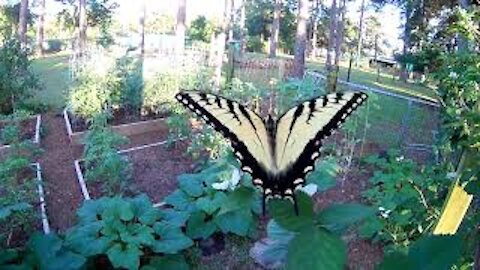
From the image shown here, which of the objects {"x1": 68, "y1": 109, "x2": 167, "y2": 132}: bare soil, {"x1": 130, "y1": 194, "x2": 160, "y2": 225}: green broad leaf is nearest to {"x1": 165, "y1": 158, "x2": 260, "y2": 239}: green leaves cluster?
{"x1": 130, "y1": 194, "x2": 160, "y2": 225}: green broad leaf

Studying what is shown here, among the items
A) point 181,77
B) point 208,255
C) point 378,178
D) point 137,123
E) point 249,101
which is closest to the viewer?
point 378,178

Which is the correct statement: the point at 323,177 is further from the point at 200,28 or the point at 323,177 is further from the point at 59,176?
the point at 200,28

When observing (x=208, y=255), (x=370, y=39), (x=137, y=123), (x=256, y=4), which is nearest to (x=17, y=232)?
(x=208, y=255)

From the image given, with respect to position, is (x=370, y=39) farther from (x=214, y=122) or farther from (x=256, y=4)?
(x=214, y=122)

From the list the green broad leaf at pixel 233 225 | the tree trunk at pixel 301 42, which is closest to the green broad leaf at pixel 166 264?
the green broad leaf at pixel 233 225

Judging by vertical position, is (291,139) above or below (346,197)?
above

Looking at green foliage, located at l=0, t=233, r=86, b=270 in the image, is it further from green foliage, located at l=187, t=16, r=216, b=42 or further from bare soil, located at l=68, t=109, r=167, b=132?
green foliage, located at l=187, t=16, r=216, b=42

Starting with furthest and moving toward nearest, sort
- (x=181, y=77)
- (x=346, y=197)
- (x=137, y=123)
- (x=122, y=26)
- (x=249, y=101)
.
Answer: (x=122, y=26)
(x=181, y=77)
(x=137, y=123)
(x=249, y=101)
(x=346, y=197)
